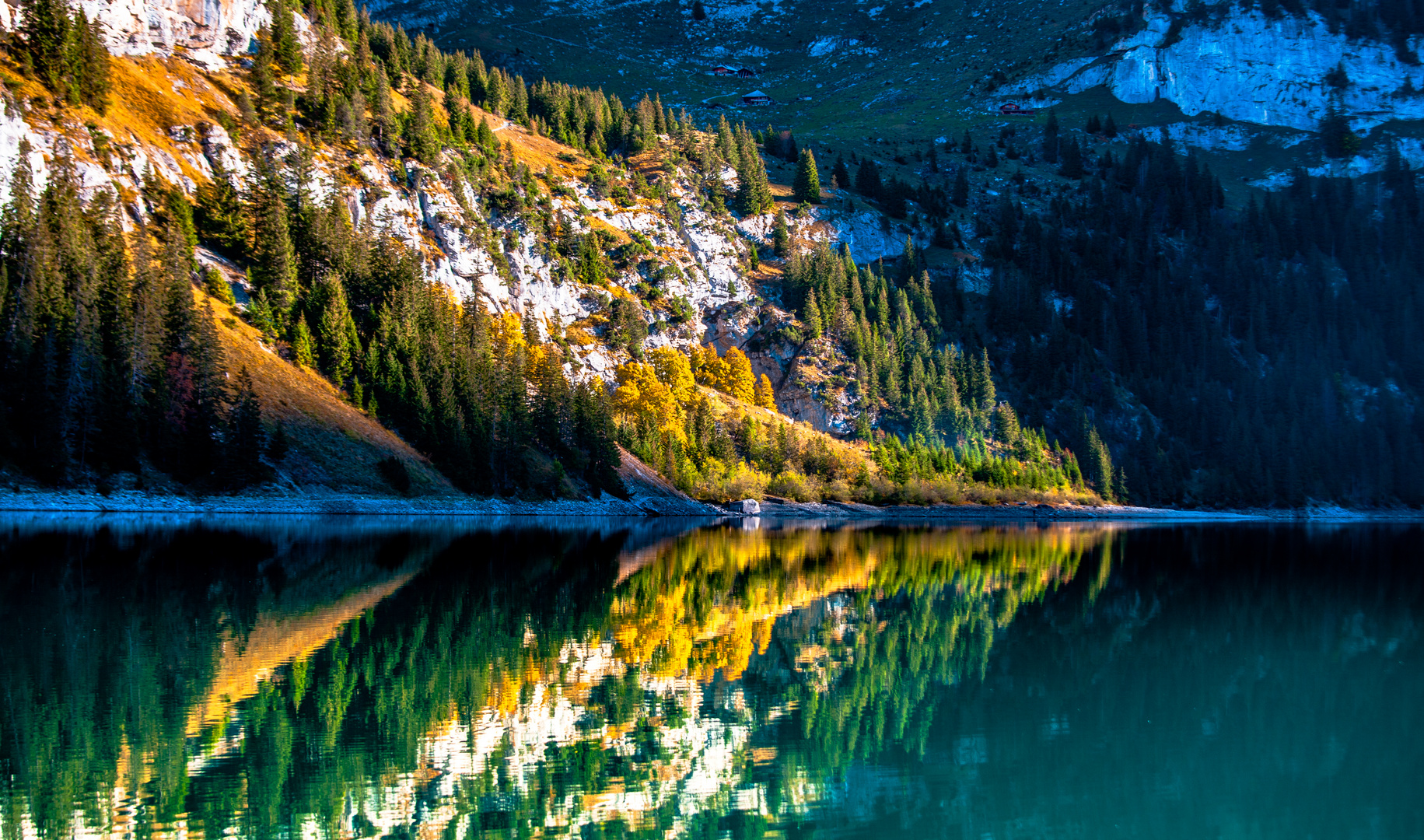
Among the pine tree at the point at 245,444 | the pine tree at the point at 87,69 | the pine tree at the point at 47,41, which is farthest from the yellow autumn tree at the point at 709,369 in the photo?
the pine tree at the point at 47,41

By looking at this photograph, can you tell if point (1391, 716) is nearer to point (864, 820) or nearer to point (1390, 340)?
point (864, 820)

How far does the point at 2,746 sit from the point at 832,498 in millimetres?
109561

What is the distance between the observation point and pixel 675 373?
130000 millimetres

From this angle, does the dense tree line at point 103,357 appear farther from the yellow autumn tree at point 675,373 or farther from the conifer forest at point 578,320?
the yellow autumn tree at point 675,373

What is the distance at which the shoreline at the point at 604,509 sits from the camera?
64.7 meters

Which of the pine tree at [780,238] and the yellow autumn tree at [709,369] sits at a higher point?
the pine tree at [780,238]

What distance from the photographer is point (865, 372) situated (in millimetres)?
150500

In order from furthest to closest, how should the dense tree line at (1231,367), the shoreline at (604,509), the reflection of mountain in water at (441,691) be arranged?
the dense tree line at (1231,367)
the shoreline at (604,509)
the reflection of mountain in water at (441,691)

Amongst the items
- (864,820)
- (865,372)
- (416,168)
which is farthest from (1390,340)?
(864,820)

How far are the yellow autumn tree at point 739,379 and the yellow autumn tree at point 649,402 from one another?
15.7 metres

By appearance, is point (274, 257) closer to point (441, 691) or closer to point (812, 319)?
point (812, 319)

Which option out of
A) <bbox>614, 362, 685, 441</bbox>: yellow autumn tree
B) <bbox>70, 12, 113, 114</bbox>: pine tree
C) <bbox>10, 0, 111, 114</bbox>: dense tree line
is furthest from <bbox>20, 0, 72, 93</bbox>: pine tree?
<bbox>614, 362, 685, 441</bbox>: yellow autumn tree

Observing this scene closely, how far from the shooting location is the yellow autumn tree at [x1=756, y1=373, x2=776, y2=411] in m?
142

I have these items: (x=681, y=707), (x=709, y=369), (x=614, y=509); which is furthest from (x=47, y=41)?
(x=681, y=707)
